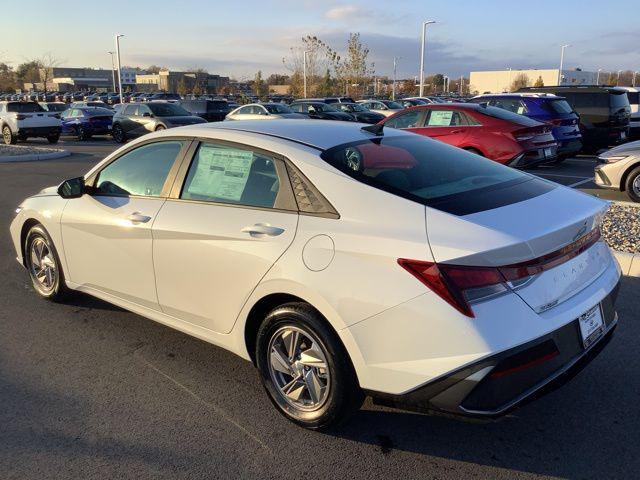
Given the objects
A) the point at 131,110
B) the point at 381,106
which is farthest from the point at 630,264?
the point at 381,106

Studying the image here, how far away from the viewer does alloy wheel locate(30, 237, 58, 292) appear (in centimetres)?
484

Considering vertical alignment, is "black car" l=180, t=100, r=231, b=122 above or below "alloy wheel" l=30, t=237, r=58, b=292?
above

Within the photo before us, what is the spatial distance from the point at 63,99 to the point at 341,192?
6731 centimetres

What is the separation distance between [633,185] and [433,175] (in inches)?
281

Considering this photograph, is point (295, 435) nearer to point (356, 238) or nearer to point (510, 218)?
point (356, 238)

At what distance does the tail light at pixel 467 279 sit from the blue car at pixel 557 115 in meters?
11.3

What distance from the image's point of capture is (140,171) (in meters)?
4.03

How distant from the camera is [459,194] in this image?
9.71 ft

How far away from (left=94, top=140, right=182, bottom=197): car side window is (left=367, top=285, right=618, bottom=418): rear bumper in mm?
2158

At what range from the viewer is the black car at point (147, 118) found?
69.2ft

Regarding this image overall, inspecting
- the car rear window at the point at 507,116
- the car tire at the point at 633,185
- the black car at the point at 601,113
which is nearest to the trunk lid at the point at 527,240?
the car tire at the point at 633,185

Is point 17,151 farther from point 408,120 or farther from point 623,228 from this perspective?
point 623,228

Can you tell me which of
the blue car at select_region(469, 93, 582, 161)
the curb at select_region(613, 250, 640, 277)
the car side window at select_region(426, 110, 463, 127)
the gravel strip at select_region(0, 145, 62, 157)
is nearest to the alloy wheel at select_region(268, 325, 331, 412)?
the curb at select_region(613, 250, 640, 277)

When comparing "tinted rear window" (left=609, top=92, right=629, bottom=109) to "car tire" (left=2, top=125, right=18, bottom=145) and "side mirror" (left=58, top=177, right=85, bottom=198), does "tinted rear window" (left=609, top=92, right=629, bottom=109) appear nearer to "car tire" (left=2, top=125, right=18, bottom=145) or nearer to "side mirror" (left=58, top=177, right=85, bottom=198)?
"side mirror" (left=58, top=177, right=85, bottom=198)
